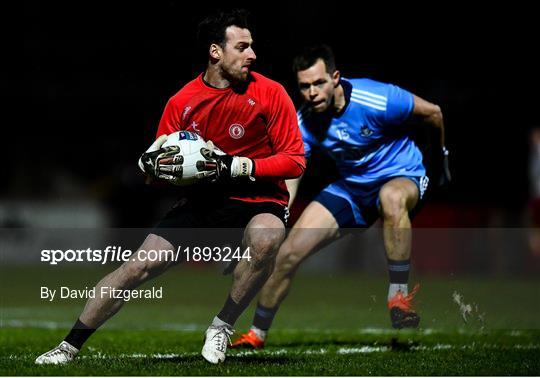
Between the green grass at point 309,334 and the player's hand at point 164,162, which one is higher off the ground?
the player's hand at point 164,162

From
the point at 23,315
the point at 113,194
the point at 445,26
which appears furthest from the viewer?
the point at 113,194

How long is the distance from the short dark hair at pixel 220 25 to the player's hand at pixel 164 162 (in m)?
0.87

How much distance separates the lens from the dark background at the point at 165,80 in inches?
677

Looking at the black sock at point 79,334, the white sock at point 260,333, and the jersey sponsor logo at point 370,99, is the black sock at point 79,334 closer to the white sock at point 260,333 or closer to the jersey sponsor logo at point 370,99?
the white sock at point 260,333

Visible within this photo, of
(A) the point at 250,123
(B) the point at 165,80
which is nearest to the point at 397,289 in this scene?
(A) the point at 250,123

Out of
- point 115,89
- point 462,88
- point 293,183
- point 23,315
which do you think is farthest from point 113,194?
point 293,183

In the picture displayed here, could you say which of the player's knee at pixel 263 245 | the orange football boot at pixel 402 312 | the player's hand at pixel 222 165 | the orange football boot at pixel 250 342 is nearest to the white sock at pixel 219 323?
the player's knee at pixel 263 245

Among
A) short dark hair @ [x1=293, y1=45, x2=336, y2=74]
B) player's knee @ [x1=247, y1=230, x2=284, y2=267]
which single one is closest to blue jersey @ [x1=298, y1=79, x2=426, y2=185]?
short dark hair @ [x1=293, y1=45, x2=336, y2=74]

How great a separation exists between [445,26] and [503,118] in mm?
1795

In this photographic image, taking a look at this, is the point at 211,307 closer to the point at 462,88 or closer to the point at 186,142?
the point at 186,142

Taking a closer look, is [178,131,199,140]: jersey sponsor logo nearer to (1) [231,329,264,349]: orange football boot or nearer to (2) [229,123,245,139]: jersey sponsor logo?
(2) [229,123,245,139]: jersey sponsor logo

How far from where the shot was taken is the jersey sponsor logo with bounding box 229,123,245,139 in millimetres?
7074

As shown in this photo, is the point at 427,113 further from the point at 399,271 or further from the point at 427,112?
the point at 399,271

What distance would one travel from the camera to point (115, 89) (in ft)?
65.2
